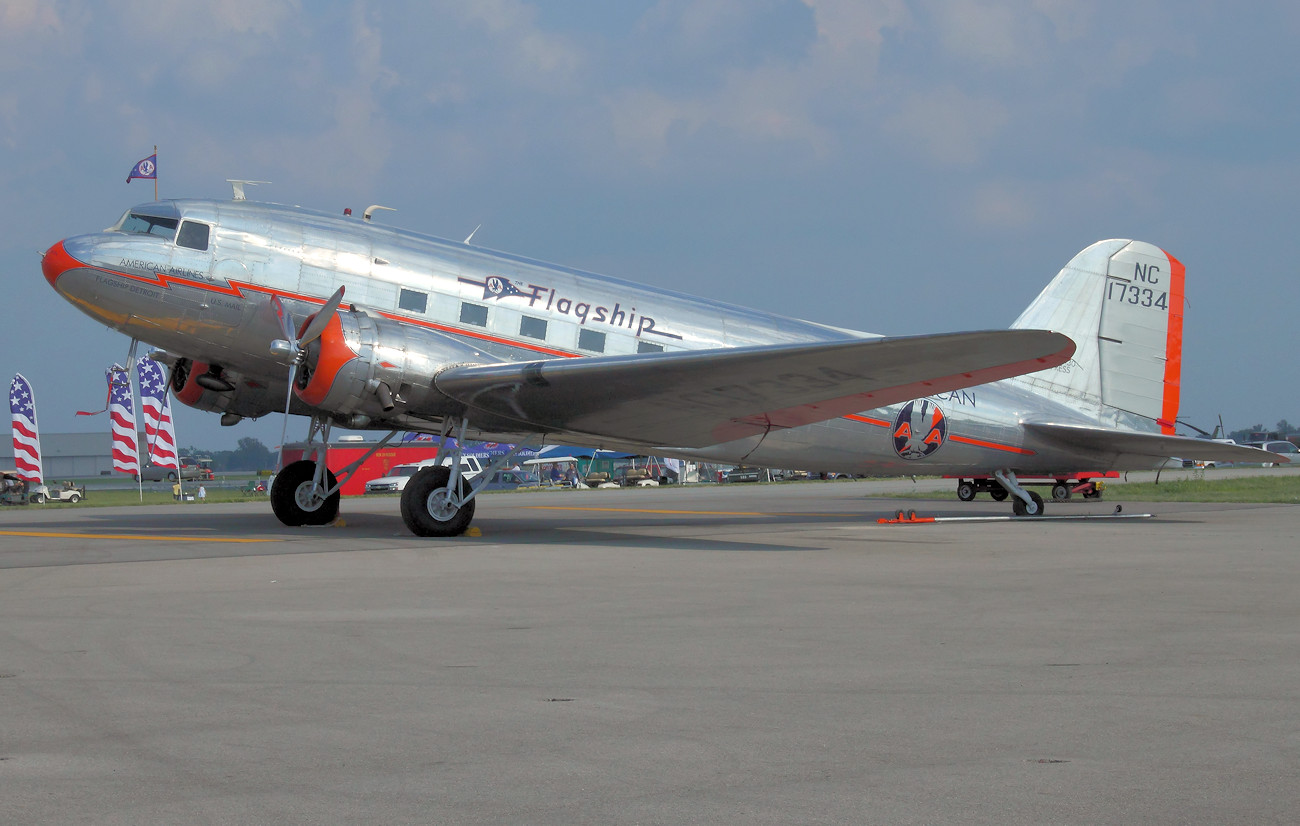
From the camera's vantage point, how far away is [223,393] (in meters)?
15.6

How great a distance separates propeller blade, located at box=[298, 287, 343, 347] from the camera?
12.3m

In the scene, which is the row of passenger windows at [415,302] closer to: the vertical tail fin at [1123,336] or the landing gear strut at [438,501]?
the landing gear strut at [438,501]

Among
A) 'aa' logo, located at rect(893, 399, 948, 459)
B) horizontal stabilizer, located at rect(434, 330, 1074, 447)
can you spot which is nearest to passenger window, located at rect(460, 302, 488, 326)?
Answer: horizontal stabilizer, located at rect(434, 330, 1074, 447)

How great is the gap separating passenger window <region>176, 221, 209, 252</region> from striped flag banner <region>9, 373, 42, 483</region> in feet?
70.8

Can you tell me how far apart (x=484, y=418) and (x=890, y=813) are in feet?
36.2

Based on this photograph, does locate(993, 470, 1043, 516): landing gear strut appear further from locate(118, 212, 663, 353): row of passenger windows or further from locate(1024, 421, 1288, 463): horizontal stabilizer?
locate(118, 212, 663, 353): row of passenger windows

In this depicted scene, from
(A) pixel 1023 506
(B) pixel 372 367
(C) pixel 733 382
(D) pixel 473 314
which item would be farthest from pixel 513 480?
(C) pixel 733 382

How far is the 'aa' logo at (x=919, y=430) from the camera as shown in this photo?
16.3 m

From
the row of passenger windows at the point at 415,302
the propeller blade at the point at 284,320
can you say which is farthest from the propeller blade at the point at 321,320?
the row of passenger windows at the point at 415,302

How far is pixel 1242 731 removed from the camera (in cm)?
389

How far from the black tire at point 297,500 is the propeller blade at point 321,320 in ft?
12.0

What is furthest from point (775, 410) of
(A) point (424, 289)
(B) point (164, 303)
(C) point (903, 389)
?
(B) point (164, 303)

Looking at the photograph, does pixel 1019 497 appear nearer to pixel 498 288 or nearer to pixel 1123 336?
pixel 1123 336

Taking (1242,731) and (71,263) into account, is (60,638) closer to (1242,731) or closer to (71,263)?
(1242,731)
